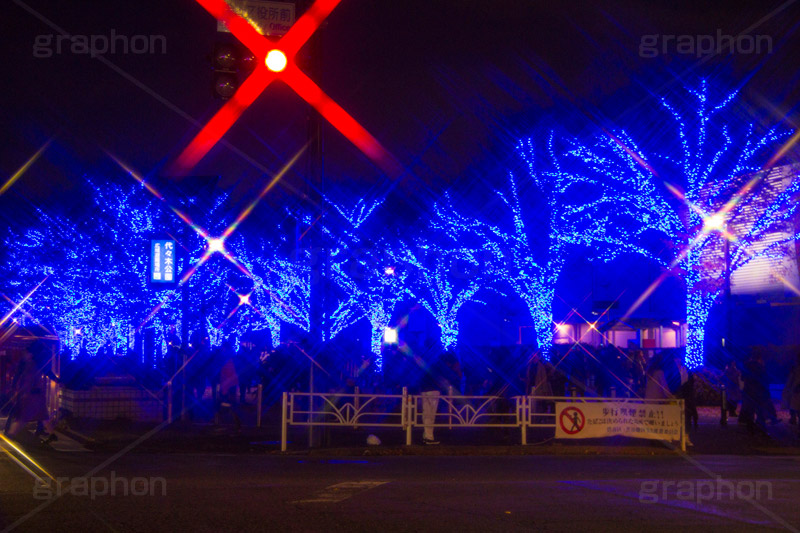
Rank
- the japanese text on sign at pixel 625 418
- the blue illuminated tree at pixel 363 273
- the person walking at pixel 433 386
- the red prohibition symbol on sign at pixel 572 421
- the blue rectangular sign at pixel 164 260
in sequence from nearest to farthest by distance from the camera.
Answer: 1. the japanese text on sign at pixel 625 418
2. the red prohibition symbol on sign at pixel 572 421
3. the person walking at pixel 433 386
4. the blue rectangular sign at pixel 164 260
5. the blue illuminated tree at pixel 363 273

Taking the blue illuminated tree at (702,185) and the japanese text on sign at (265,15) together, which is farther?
the blue illuminated tree at (702,185)

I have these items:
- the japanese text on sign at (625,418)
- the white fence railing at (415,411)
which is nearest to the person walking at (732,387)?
the white fence railing at (415,411)

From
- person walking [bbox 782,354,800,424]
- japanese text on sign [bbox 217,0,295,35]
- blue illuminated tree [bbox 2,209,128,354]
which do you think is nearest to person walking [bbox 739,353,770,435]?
person walking [bbox 782,354,800,424]

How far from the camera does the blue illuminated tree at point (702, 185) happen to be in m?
29.0

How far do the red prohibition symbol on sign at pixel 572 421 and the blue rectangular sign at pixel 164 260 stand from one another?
375 inches

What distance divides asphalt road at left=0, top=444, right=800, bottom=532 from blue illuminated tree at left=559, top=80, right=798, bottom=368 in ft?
62.6

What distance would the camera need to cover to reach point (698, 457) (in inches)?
507

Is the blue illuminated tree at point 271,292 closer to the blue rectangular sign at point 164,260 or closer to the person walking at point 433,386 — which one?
the blue rectangular sign at point 164,260

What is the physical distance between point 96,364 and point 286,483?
478 inches

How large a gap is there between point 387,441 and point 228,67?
7275 mm

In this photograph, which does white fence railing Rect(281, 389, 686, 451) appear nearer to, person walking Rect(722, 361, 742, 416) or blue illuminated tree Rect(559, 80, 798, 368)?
person walking Rect(722, 361, 742, 416)

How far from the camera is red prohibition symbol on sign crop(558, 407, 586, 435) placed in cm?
1368

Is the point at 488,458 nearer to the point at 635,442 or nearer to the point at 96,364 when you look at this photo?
the point at 635,442

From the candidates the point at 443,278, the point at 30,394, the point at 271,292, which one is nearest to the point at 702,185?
the point at 443,278
